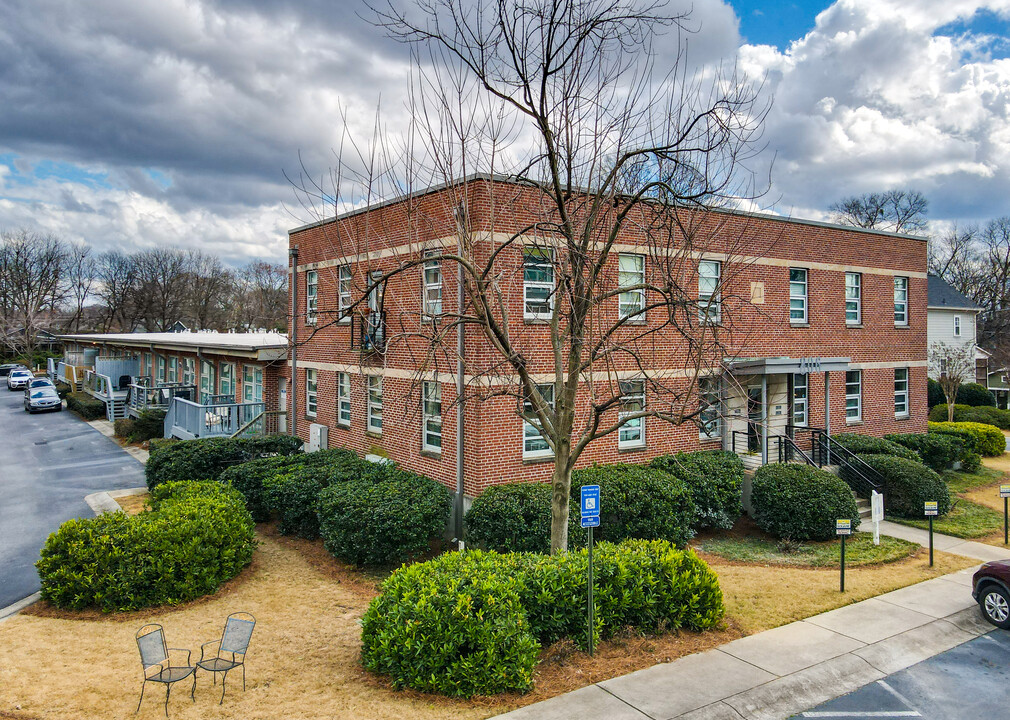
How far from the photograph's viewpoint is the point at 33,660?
8164 millimetres

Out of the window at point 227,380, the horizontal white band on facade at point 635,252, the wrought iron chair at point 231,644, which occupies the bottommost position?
the wrought iron chair at point 231,644

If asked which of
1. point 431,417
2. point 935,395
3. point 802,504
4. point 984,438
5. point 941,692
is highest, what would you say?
point 431,417

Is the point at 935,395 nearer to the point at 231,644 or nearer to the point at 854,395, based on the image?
the point at 854,395

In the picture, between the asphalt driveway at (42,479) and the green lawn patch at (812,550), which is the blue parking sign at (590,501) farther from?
the asphalt driveway at (42,479)

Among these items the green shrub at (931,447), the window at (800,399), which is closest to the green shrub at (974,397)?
the green shrub at (931,447)

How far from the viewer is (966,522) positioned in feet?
51.8

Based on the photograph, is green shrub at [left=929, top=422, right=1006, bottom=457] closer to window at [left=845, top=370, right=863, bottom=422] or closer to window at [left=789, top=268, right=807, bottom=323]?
window at [left=845, top=370, right=863, bottom=422]

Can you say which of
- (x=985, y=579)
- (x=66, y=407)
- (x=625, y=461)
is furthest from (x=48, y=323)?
(x=985, y=579)

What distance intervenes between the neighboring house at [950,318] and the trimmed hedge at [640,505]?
1503 inches

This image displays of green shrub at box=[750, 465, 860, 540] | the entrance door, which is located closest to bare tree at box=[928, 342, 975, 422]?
the entrance door

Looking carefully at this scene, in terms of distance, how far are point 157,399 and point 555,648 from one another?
26492mm

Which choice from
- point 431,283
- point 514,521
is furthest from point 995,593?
point 431,283

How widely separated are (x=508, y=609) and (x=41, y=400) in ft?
127

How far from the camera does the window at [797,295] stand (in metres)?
18.8
